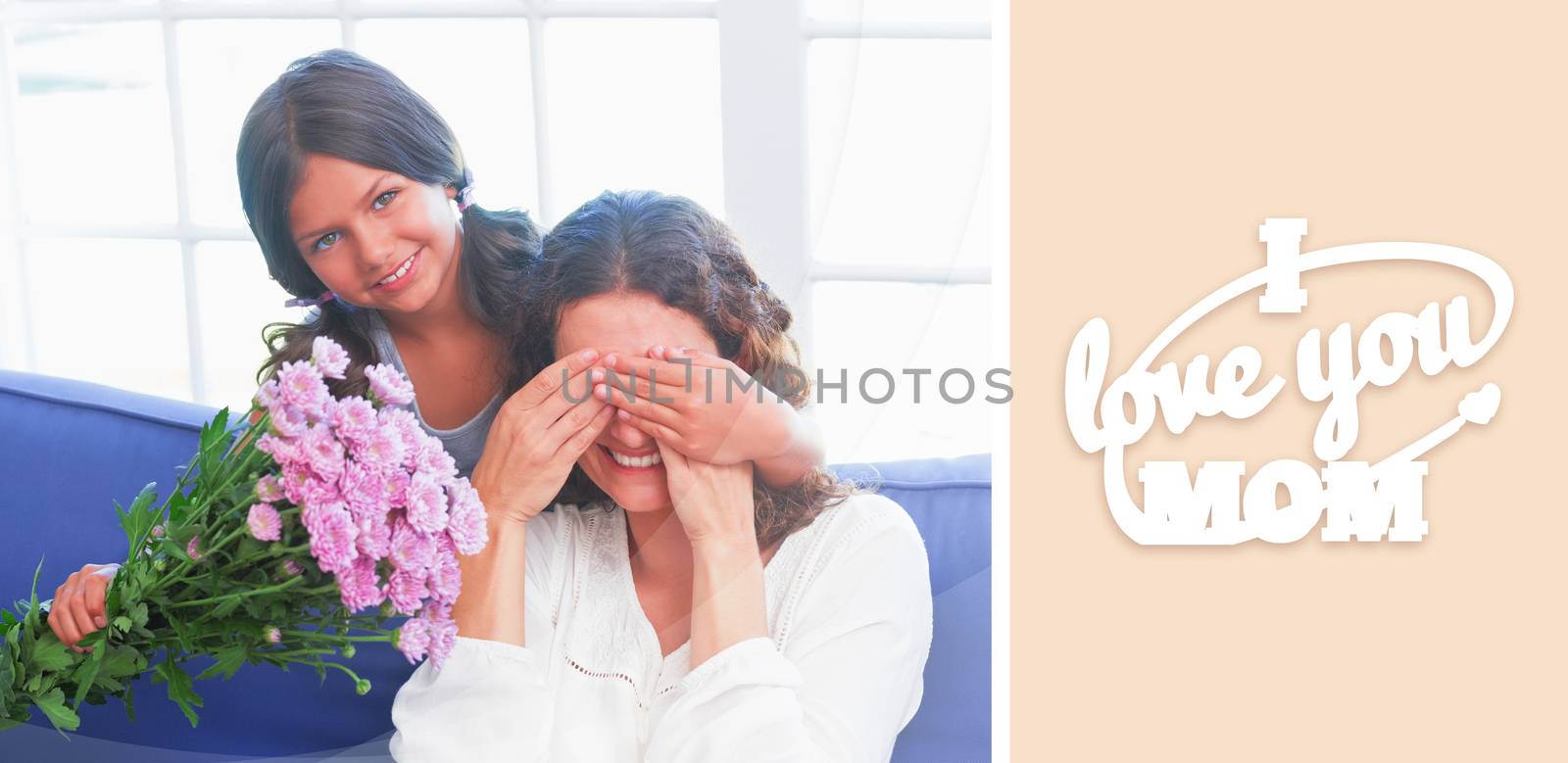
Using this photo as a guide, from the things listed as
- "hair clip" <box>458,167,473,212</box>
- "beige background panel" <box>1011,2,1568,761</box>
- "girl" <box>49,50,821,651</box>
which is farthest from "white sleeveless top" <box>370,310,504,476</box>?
"beige background panel" <box>1011,2,1568,761</box>

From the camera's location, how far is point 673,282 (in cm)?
85

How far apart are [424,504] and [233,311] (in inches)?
17.7

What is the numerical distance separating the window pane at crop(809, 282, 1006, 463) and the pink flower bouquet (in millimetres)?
264

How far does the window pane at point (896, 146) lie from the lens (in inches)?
33.4

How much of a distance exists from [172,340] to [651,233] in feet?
1.89

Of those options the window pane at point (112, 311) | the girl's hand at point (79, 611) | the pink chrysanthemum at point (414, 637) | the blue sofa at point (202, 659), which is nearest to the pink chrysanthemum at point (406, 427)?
the pink chrysanthemum at point (414, 637)

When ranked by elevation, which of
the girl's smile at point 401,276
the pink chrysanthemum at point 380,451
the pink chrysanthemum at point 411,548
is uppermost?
the girl's smile at point 401,276

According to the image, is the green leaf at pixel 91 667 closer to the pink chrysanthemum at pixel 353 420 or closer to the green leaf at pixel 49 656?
the green leaf at pixel 49 656

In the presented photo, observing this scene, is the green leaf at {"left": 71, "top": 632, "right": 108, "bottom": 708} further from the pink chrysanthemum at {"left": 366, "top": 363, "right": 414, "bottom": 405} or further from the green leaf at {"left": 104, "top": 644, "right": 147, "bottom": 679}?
the pink chrysanthemum at {"left": 366, "top": 363, "right": 414, "bottom": 405}

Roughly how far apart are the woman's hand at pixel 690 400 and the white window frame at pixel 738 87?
0.07m

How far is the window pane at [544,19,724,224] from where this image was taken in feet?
3.08

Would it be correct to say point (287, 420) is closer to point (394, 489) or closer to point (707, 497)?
point (394, 489)

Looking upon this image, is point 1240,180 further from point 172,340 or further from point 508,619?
point 172,340

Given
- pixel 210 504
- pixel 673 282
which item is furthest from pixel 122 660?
pixel 673 282
